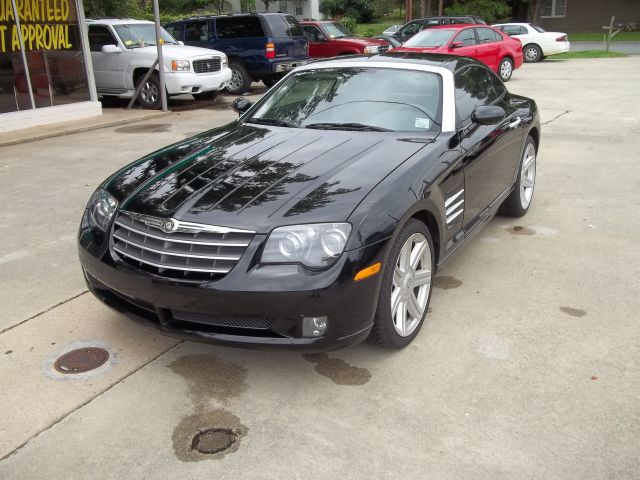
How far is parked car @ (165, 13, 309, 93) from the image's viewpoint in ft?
46.8

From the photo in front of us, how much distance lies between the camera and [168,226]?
2.98 meters

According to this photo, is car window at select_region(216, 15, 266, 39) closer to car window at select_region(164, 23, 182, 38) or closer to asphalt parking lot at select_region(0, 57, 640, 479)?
car window at select_region(164, 23, 182, 38)

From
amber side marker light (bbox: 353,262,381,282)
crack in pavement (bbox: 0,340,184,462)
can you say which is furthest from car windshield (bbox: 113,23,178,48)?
amber side marker light (bbox: 353,262,381,282)

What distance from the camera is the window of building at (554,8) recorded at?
1543 inches

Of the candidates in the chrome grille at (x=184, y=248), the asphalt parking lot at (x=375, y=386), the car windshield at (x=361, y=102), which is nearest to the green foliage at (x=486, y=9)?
the asphalt parking lot at (x=375, y=386)

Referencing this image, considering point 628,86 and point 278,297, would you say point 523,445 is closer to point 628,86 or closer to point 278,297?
point 278,297

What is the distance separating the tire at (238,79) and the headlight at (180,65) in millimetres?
2461

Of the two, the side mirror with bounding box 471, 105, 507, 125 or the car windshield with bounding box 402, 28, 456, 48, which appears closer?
the side mirror with bounding box 471, 105, 507, 125

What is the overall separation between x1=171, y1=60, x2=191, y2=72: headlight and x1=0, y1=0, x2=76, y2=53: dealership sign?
194cm

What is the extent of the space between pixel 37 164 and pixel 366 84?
560cm

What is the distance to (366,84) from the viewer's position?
172 inches

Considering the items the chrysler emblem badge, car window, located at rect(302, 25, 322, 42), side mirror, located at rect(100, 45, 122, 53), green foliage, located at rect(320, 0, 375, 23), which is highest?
green foliage, located at rect(320, 0, 375, 23)

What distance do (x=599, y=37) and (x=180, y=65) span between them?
30109 mm

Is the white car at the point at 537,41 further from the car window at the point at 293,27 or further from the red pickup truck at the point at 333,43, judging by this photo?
the car window at the point at 293,27
